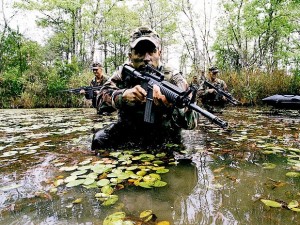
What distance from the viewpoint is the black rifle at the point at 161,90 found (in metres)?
2.23

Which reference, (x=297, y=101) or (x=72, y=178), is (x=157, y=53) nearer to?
(x=72, y=178)

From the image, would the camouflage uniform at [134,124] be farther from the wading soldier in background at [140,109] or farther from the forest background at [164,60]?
the forest background at [164,60]

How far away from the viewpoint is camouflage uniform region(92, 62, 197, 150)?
286 centimetres

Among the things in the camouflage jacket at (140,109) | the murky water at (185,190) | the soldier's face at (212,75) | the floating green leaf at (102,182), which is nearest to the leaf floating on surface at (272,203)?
the murky water at (185,190)

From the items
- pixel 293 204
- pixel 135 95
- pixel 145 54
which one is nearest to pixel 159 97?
pixel 135 95

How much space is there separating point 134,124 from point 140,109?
0.26 metres

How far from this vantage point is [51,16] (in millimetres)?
23250

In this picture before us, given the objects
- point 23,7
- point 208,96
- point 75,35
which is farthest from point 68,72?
point 208,96

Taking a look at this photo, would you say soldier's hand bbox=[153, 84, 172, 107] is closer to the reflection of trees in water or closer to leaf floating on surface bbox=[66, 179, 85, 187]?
the reflection of trees in water

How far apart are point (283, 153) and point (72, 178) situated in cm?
227

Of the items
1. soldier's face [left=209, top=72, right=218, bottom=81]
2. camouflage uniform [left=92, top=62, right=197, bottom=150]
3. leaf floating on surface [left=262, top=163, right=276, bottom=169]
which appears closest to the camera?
leaf floating on surface [left=262, top=163, right=276, bottom=169]

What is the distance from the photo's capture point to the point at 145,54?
111 inches

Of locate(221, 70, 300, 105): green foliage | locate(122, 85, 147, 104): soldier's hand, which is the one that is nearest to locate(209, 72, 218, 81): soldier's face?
locate(221, 70, 300, 105): green foliage

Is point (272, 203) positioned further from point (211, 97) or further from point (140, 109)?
point (211, 97)
